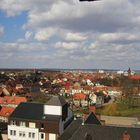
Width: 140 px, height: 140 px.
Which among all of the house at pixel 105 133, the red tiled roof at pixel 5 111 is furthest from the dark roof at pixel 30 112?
the red tiled roof at pixel 5 111

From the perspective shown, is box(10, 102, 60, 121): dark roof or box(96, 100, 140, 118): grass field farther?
box(96, 100, 140, 118): grass field

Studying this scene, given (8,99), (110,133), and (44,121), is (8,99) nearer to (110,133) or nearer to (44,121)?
(44,121)

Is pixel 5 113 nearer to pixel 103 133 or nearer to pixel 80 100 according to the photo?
pixel 103 133

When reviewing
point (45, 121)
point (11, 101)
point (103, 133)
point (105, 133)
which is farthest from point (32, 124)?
point (11, 101)

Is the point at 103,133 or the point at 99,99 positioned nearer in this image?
the point at 103,133

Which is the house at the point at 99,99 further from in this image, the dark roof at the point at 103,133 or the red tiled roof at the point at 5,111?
the dark roof at the point at 103,133

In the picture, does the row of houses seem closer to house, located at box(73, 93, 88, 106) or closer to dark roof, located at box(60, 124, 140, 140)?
dark roof, located at box(60, 124, 140, 140)

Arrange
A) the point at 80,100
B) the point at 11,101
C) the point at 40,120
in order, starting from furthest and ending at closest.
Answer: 1. the point at 80,100
2. the point at 11,101
3. the point at 40,120

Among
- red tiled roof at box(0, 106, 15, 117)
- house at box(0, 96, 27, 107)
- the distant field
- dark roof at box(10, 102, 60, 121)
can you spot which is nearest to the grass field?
the distant field

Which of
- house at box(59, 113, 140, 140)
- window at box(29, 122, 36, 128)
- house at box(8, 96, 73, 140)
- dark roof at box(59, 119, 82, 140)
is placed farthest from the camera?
window at box(29, 122, 36, 128)

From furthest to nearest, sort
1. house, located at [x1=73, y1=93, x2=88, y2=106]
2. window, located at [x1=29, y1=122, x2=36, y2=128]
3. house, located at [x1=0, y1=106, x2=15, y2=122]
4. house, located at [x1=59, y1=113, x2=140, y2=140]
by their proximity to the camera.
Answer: house, located at [x1=73, y1=93, x2=88, y2=106], house, located at [x1=0, y1=106, x2=15, y2=122], window, located at [x1=29, y1=122, x2=36, y2=128], house, located at [x1=59, y1=113, x2=140, y2=140]
